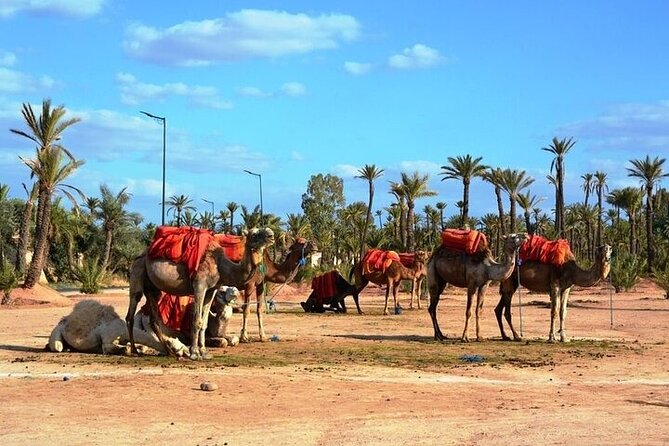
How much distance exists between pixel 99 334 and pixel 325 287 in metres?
13.6

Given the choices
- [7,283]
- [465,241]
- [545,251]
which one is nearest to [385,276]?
[465,241]

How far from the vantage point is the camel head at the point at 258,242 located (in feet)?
48.8

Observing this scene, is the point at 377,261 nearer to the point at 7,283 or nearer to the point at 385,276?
the point at 385,276

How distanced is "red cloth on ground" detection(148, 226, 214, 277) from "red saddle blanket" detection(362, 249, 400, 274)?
1467cm

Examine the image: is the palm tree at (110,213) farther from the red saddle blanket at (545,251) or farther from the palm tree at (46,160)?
the red saddle blanket at (545,251)

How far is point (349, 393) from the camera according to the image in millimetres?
11391

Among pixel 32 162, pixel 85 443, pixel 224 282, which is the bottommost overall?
pixel 85 443

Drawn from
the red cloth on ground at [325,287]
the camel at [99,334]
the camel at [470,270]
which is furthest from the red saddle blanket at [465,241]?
the red cloth on ground at [325,287]

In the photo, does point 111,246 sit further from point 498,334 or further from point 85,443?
point 85,443

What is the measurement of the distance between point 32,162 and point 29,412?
97.3 ft

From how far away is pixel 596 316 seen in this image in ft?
90.7

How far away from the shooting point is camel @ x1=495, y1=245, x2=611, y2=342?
1870cm

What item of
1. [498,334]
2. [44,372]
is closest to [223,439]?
[44,372]

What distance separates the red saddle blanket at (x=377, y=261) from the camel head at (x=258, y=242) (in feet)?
48.9
